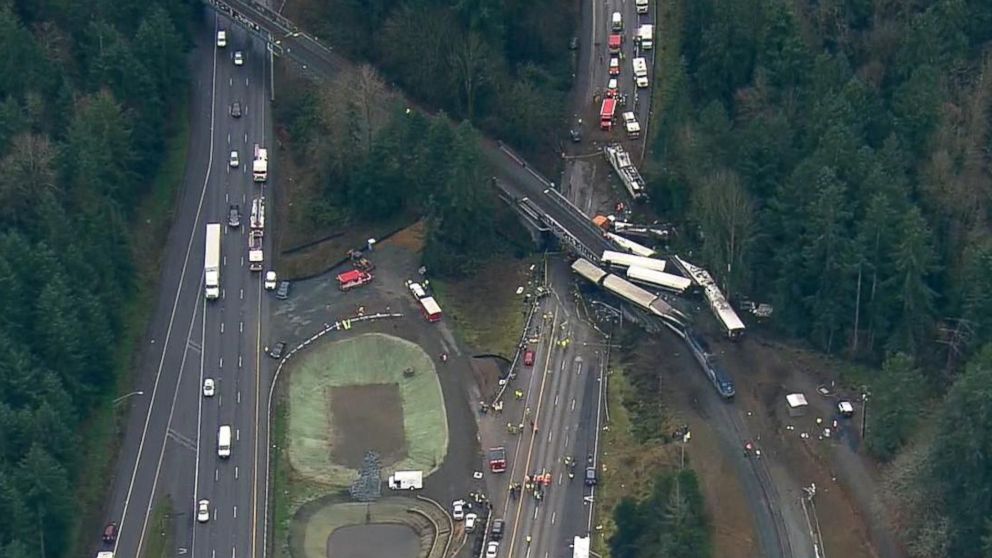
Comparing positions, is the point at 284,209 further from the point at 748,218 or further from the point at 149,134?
the point at 748,218

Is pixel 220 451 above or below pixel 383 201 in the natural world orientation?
below

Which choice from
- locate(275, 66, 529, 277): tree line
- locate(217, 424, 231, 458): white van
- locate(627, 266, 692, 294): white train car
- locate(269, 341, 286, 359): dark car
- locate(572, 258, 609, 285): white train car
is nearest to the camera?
locate(217, 424, 231, 458): white van

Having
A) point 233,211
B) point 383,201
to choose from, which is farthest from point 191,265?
point 383,201

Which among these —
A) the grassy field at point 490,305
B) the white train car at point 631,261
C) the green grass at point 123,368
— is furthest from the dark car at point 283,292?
the white train car at point 631,261

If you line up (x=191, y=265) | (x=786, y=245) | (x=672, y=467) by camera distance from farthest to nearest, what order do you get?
(x=191, y=265) → (x=786, y=245) → (x=672, y=467)

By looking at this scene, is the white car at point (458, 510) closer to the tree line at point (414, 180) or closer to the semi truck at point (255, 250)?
the tree line at point (414, 180)

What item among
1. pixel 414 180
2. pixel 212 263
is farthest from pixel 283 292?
pixel 414 180

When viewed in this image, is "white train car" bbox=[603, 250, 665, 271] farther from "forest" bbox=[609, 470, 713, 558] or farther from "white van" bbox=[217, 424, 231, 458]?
"white van" bbox=[217, 424, 231, 458]

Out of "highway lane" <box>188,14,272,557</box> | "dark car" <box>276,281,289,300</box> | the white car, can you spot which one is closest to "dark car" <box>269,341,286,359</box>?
"highway lane" <box>188,14,272,557</box>
